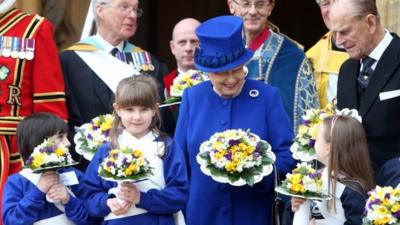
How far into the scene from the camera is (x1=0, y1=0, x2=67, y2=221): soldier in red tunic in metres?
7.44

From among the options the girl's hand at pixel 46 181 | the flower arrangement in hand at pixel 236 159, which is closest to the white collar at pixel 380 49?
the flower arrangement in hand at pixel 236 159

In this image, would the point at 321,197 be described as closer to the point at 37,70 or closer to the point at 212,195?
the point at 212,195

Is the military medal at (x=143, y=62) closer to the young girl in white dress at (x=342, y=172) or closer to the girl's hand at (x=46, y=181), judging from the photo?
the girl's hand at (x=46, y=181)

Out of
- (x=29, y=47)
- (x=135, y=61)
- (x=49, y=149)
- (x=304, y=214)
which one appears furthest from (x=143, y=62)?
(x=304, y=214)

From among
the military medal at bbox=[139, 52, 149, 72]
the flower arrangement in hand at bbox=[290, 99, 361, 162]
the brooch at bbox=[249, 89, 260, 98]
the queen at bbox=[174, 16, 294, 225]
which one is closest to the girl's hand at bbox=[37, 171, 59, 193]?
the queen at bbox=[174, 16, 294, 225]

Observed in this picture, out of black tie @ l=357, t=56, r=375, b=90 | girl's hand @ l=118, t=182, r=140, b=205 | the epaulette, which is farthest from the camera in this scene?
the epaulette

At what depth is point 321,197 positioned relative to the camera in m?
6.09

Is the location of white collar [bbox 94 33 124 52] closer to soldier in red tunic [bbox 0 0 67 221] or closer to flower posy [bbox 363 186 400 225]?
soldier in red tunic [bbox 0 0 67 221]

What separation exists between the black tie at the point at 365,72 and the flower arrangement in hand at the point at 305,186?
2.97 ft

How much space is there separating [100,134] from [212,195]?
70 centimetres

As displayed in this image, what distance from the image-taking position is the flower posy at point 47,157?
21.6 ft

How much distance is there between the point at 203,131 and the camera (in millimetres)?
6879

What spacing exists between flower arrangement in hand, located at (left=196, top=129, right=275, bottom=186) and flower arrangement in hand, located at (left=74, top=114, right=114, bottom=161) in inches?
26.8

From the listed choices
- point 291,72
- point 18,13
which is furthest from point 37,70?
point 291,72
